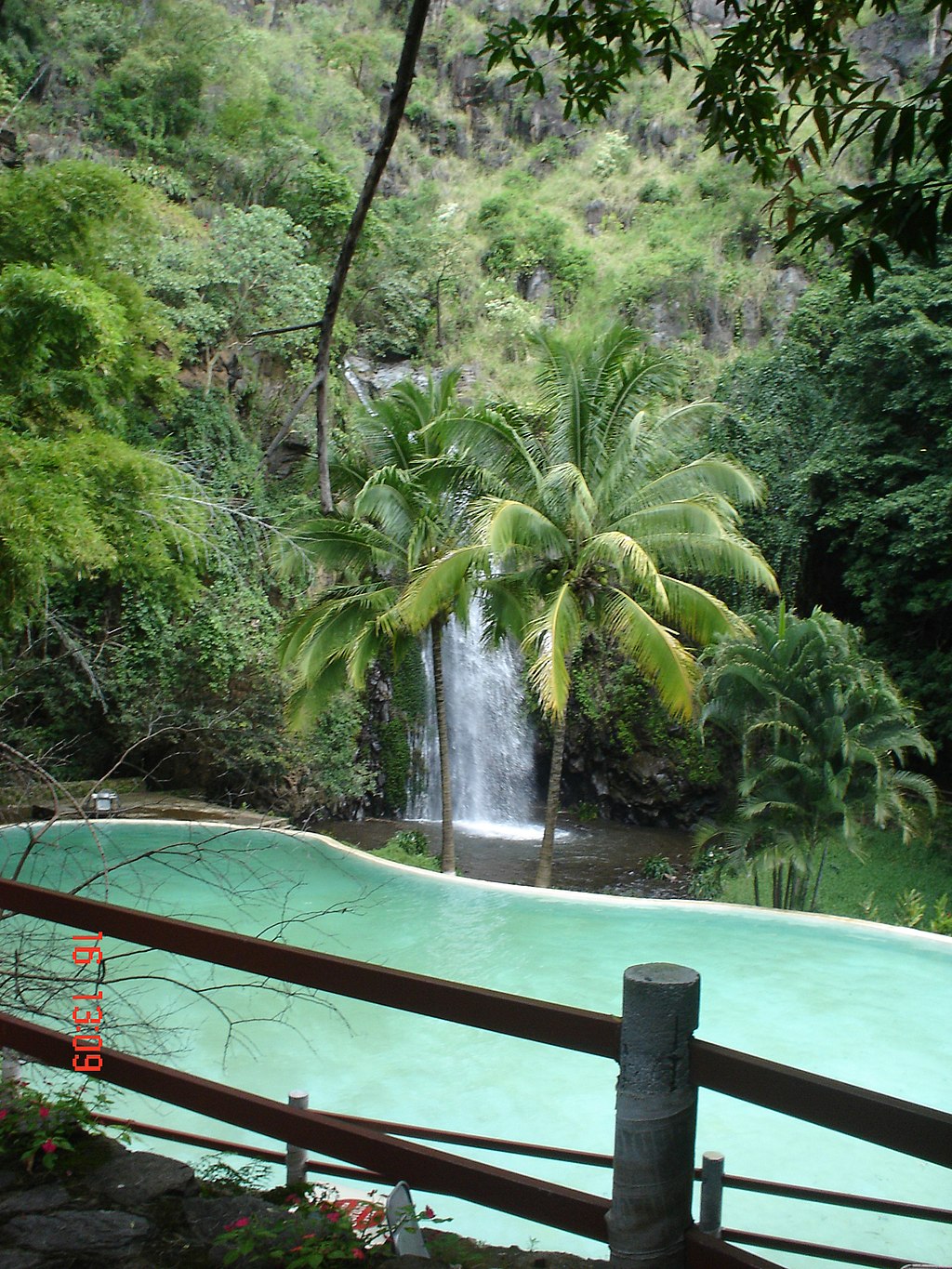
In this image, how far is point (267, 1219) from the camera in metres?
2.31

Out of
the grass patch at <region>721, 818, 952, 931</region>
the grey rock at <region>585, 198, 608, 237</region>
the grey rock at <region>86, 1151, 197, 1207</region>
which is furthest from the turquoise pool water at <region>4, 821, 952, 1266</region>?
the grey rock at <region>585, 198, 608, 237</region>

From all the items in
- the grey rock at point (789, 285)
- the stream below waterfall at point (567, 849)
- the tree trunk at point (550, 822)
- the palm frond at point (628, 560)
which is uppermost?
the grey rock at point (789, 285)

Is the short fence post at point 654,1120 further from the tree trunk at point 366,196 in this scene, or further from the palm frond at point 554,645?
the palm frond at point 554,645

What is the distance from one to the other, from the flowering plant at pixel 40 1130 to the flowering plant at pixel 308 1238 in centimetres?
57

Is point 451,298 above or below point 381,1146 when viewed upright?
above

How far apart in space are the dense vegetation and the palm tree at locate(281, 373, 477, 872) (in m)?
0.34

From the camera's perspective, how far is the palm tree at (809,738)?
11.0 m

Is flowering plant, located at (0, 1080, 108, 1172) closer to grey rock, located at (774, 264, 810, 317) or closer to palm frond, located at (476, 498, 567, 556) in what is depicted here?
palm frond, located at (476, 498, 567, 556)

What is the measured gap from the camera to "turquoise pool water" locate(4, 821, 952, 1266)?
5.97 meters

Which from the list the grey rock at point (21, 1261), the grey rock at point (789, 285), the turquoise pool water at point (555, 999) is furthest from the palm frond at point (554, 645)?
the grey rock at point (789, 285)

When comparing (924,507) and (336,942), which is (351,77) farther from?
(336,942)

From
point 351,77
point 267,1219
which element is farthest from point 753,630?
point 351,77

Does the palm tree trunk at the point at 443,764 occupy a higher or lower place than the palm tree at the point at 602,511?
lower

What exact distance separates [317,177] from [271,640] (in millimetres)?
9857
